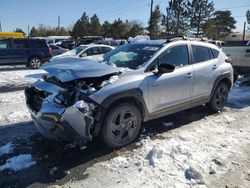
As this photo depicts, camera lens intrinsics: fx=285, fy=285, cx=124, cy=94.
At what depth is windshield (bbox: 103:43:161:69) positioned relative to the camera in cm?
509

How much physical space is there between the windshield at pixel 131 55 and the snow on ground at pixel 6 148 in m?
2.27

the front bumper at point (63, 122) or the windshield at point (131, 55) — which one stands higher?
the windshield at point (131, 55)

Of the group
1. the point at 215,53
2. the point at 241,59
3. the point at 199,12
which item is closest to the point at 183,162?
the point at 215,53

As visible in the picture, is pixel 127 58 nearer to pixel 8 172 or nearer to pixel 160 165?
pixel 160 165

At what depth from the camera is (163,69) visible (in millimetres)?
4836

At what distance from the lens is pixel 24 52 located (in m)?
16.5

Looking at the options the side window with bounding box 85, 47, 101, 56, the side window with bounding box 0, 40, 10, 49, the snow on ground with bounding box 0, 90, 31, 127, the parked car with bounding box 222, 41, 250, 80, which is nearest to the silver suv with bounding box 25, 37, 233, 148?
the snow on ground with bounding box 0, 90, 31, 127

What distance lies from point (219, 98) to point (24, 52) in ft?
42.4

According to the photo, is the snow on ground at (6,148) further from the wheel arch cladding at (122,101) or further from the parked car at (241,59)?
the parked car at (241,59)

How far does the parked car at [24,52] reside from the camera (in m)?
16.0

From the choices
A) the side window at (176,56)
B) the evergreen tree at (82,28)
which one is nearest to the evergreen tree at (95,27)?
the evergreen tree at (82,28)

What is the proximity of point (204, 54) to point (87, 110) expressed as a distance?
330cm

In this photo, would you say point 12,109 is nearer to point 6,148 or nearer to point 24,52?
point 6,148

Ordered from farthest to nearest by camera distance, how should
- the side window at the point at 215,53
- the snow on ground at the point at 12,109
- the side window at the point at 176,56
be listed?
the side window at the point at 215,53
the snow on ground at the point at 12,109
the side window at the point at 176,56
